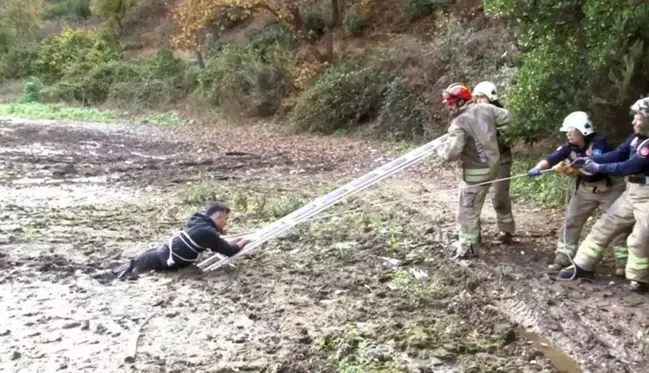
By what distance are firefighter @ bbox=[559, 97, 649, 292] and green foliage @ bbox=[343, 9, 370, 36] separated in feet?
69.5

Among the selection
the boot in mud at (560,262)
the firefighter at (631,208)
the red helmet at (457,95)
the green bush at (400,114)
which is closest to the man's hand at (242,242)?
the red helmet at (457,95)

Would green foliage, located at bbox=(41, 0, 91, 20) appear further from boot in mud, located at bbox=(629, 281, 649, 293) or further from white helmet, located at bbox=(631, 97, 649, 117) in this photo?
boot in mud, located at bbox=(629, 281, 649, 293)

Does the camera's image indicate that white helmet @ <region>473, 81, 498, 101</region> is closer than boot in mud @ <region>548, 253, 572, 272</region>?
No

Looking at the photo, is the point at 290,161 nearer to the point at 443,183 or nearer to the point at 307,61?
the point at 443,183

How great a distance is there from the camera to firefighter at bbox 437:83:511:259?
26.5 ft

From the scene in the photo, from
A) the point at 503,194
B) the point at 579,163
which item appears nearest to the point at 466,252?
the point at 503,194

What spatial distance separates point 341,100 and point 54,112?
15644 millimetres

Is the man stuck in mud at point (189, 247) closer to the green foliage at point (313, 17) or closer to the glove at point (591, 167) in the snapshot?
the glove at point (591, 167)

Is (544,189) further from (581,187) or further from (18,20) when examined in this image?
(18,20)

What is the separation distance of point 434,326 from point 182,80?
29.1m

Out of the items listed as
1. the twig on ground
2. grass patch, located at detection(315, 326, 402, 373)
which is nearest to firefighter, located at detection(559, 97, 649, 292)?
grass patch, located at detection(315, 326, 402, 373)

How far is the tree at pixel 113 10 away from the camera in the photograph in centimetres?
4188

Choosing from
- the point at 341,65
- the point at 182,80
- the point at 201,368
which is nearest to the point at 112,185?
the point at 201,368

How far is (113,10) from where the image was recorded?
4250 cm
